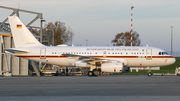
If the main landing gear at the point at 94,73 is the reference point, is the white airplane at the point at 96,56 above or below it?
above

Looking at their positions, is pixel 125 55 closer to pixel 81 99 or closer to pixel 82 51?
pixel 82 51

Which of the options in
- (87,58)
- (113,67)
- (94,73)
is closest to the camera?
(113,67)

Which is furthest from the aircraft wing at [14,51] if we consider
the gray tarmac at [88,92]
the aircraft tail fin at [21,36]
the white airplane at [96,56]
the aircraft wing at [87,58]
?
the gray tarmac at [88,92]

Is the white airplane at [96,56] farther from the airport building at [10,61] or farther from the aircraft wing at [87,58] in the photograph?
the airport building at [10,61]

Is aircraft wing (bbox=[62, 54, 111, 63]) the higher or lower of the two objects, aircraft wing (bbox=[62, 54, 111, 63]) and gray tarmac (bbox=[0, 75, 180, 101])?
the higher

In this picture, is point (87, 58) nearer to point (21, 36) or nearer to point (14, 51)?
point (14, 51)

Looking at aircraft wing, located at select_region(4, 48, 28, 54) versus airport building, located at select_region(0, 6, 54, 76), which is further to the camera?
airport building, located at select_region(0, 6, 54, 76)

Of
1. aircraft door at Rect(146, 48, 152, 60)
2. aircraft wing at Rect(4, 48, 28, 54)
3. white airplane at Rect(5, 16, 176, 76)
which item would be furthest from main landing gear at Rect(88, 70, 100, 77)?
aircraft wing at Rect(4, 48, 28, 54)

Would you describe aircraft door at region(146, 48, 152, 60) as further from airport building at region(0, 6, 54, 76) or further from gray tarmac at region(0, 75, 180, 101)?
airport building at region(0, 6, 54, 76)

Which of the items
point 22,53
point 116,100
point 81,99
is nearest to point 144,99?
point 116,100

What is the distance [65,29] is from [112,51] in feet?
172

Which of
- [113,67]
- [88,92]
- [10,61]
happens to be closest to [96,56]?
[113,67]

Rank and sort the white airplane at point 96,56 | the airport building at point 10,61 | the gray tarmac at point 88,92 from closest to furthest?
the gray tarmac at point 88,92
the white airplane at point 96,56
the airport building at point 10,61

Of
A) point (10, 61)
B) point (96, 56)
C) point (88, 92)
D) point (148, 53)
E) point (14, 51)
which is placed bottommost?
point (88, 92)
